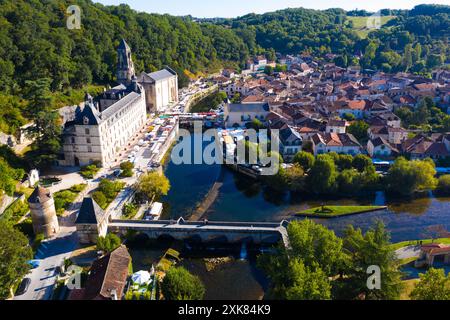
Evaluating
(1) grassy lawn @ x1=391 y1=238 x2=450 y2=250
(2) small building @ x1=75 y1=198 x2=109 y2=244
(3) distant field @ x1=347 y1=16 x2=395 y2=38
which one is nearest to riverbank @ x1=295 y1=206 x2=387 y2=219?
(1) grassy lawn @ x1=391 y1=238 x2=450 y2=250

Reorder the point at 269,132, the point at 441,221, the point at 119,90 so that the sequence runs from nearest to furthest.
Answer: the point at 441,221
the point at 269,132
the point at 119,90

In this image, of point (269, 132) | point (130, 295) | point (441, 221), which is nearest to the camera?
point (130, 295)

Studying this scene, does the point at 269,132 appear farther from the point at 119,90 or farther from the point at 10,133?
the point at 10,133

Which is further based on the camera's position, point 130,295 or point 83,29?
point 83,29

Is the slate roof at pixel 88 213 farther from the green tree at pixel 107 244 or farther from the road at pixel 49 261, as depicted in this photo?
the road at pixel 49 261

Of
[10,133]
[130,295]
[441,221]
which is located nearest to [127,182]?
[10,133]

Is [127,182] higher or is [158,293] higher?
[127,182]

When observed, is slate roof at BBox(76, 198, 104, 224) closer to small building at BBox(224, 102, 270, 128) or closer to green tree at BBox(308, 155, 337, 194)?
green tree at BBox(308, 155, 337, 194)
